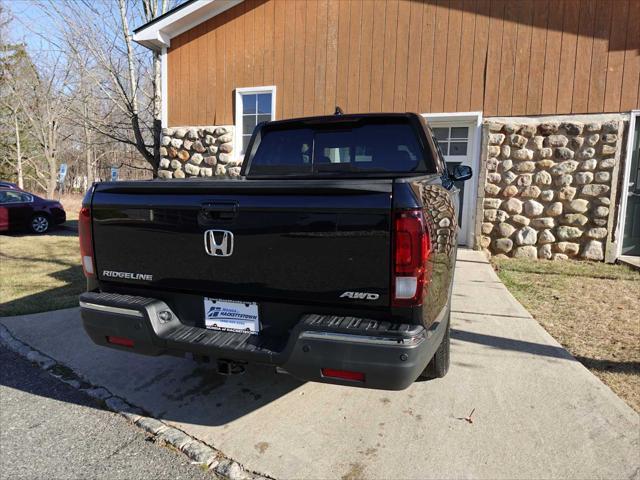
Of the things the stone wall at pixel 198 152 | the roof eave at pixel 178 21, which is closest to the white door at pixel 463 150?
the stone wall at pixel 198 152

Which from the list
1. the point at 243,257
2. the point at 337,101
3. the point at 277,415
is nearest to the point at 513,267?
the point at 337,101

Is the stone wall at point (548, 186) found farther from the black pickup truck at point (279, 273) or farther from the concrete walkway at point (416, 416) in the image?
the black pickup truck at point (279, 273)

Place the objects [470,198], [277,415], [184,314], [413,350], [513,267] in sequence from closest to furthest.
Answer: [413,350]
[184,314]
[277,415]
[513,267]
[470,198]

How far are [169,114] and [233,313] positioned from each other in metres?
8.93

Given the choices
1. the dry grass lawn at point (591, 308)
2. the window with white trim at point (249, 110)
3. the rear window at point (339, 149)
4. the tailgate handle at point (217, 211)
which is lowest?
the dry grass lawn at point (591, 308)

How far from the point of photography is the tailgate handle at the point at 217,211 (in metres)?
2.35

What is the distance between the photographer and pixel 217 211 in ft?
7.83

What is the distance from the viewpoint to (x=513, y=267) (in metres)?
7.60

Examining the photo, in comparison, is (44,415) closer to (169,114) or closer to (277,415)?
(277,415)

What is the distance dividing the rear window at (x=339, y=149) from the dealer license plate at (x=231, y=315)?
163 cm

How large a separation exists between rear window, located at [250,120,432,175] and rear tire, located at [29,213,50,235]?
38.8 ft

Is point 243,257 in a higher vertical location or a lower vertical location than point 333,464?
higher

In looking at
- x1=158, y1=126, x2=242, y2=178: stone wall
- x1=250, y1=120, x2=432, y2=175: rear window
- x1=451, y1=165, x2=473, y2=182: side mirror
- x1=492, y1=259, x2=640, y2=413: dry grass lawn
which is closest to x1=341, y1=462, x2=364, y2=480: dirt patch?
x1=492, y1=259, x2=640, y2=413: dry grass lawn

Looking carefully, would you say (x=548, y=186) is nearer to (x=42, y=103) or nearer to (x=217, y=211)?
(x=217, y=211)
